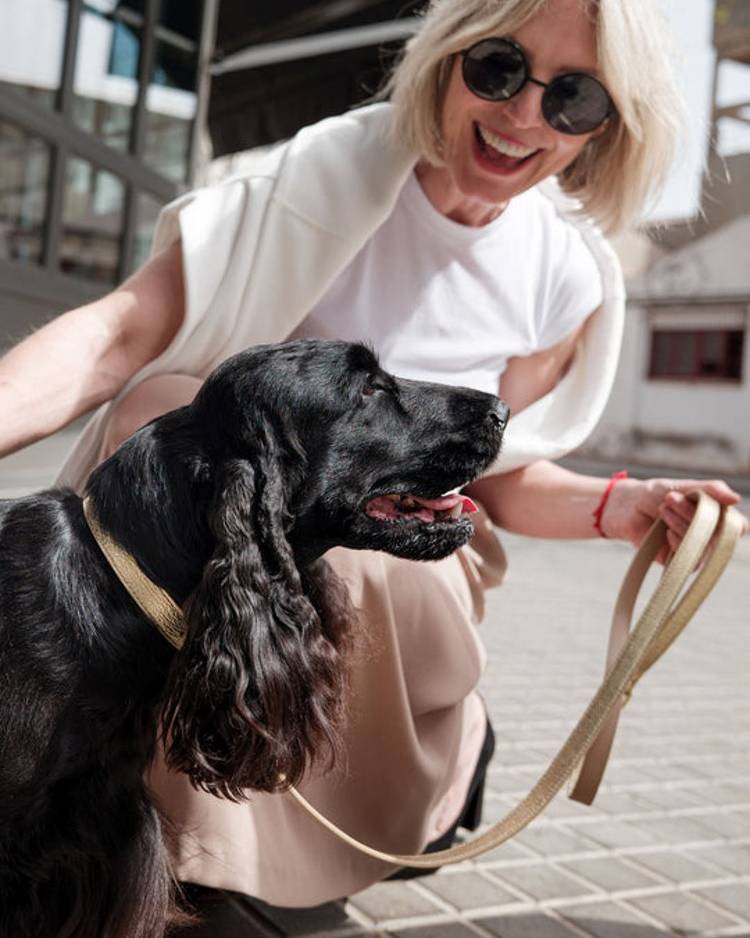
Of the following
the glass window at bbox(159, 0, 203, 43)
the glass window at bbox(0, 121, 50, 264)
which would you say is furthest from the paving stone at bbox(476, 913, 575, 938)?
the glass window at bbox(159, 0, 203, 43)

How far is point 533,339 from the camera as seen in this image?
Answer: 3.16 metres

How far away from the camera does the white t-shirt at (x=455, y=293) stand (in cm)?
294

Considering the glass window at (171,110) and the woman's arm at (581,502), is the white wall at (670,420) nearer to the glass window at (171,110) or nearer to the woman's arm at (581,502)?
the glass window at (171,110)

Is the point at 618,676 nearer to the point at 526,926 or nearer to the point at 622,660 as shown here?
the point at 622,660

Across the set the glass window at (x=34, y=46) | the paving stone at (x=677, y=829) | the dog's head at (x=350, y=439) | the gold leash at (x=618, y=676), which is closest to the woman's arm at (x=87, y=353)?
the dog's head at (x=350, y=439)

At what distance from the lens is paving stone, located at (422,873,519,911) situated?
278 cm

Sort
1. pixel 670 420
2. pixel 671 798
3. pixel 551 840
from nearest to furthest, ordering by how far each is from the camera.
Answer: pixel 551 840
pixel 671 798
pixel 670 420

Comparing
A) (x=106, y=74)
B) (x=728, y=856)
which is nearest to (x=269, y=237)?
(x=728, y=856)

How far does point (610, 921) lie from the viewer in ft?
8.93

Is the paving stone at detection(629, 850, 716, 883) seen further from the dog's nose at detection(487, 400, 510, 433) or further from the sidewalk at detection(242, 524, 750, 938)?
the dog's nose at detection(487, 400, 510, 433)

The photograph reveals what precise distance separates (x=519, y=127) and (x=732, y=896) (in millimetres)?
1994

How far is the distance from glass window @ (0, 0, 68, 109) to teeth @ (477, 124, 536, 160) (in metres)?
9.04

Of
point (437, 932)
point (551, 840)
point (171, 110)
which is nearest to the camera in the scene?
point (437, 932)

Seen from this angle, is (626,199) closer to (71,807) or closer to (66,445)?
(71,807)
